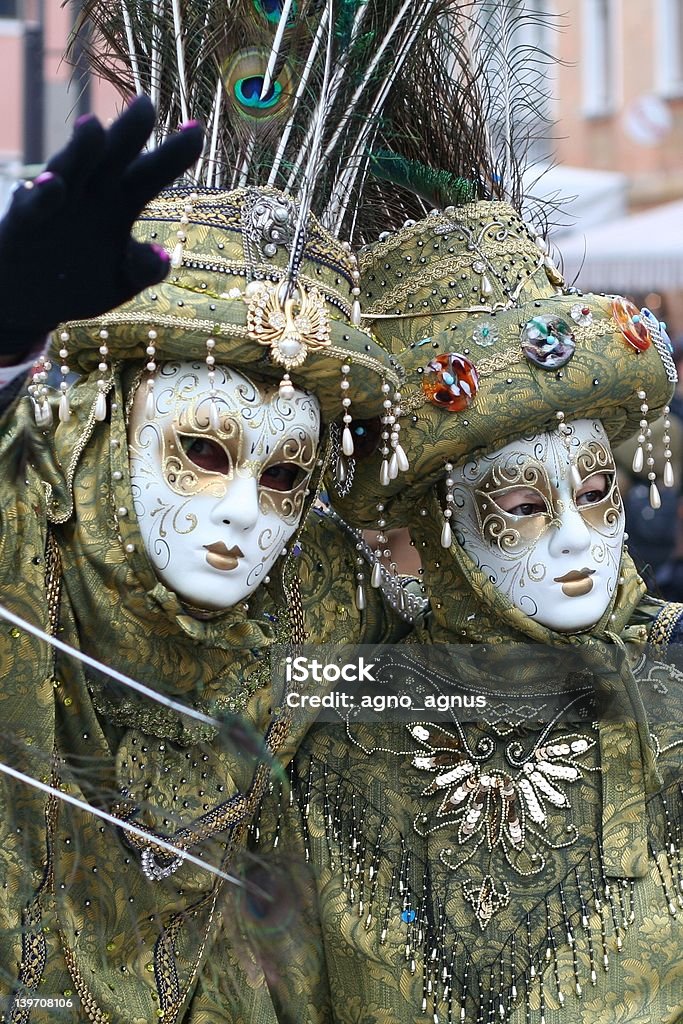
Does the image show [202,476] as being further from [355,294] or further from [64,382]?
[355,294]

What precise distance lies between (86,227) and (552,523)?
0.99m

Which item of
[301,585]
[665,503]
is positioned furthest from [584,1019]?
[665,503]

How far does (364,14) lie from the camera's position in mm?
2387

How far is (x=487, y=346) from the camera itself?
96.8 inches

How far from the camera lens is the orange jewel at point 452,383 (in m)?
2.43

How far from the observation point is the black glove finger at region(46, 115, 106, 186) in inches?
66.4

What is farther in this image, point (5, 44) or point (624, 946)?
point (5, 44)

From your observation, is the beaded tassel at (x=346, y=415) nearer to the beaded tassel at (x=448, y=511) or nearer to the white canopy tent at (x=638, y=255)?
the beaded tassel at (x=448, y=511)

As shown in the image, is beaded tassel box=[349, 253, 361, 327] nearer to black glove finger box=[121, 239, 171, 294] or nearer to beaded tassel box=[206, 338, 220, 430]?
beaded tassel box=[206, 338, 220, 430]

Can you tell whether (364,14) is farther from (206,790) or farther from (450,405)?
(206,790)

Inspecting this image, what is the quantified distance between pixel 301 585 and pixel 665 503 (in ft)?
8.36

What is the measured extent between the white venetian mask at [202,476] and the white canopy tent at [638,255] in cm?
563

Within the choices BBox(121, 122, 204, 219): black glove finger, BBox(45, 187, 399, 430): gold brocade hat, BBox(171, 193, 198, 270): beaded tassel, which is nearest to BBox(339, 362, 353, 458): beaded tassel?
BBox(45, 187, 399, 430): gold brocade hat

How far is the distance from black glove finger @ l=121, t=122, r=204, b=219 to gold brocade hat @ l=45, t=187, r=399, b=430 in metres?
0.38
